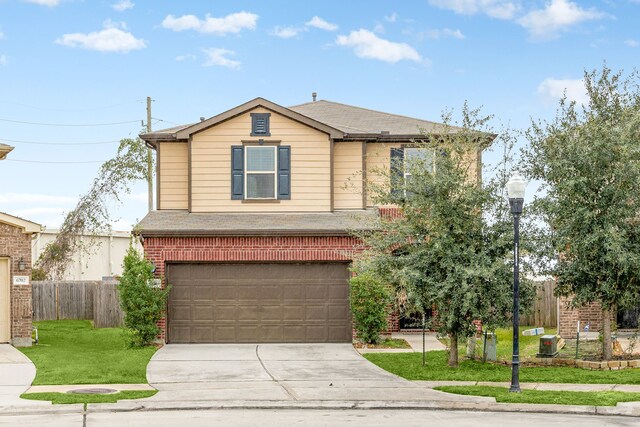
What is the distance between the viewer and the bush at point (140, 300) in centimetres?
2506

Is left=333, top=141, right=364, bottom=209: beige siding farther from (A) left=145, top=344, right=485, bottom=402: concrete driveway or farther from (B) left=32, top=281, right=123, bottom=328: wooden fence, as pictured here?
(B) left=32, top=281, right=123, bottom=328: wooden fence

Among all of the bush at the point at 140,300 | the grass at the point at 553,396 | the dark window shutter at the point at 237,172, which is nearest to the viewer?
the grass at the point at 553,396

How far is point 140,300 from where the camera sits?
25.0 m

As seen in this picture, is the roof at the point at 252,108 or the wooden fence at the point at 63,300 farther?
the wooden fence at the point at 63,300

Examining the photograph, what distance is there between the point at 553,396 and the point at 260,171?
43.3ft

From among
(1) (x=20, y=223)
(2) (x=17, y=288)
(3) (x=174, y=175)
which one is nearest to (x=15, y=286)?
(2) (x=17, y=288)

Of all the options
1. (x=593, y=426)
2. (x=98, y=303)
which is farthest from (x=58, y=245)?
(x=593, y=426)

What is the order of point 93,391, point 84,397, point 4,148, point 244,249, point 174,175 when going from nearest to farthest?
point 84,397 < point 93,391 < point 244,249 < point 4,148 < point 174,175

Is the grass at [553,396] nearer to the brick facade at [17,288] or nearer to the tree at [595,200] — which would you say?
the tree at [595,200]

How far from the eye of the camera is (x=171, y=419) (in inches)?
583

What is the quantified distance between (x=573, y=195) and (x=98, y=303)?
19.6 metres

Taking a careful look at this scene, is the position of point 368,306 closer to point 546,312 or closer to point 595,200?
point 595,200

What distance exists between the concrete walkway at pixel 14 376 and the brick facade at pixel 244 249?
4.22 metres

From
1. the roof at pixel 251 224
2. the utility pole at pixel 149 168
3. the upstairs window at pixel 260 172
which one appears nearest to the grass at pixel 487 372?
the roof at pixel 251 224
